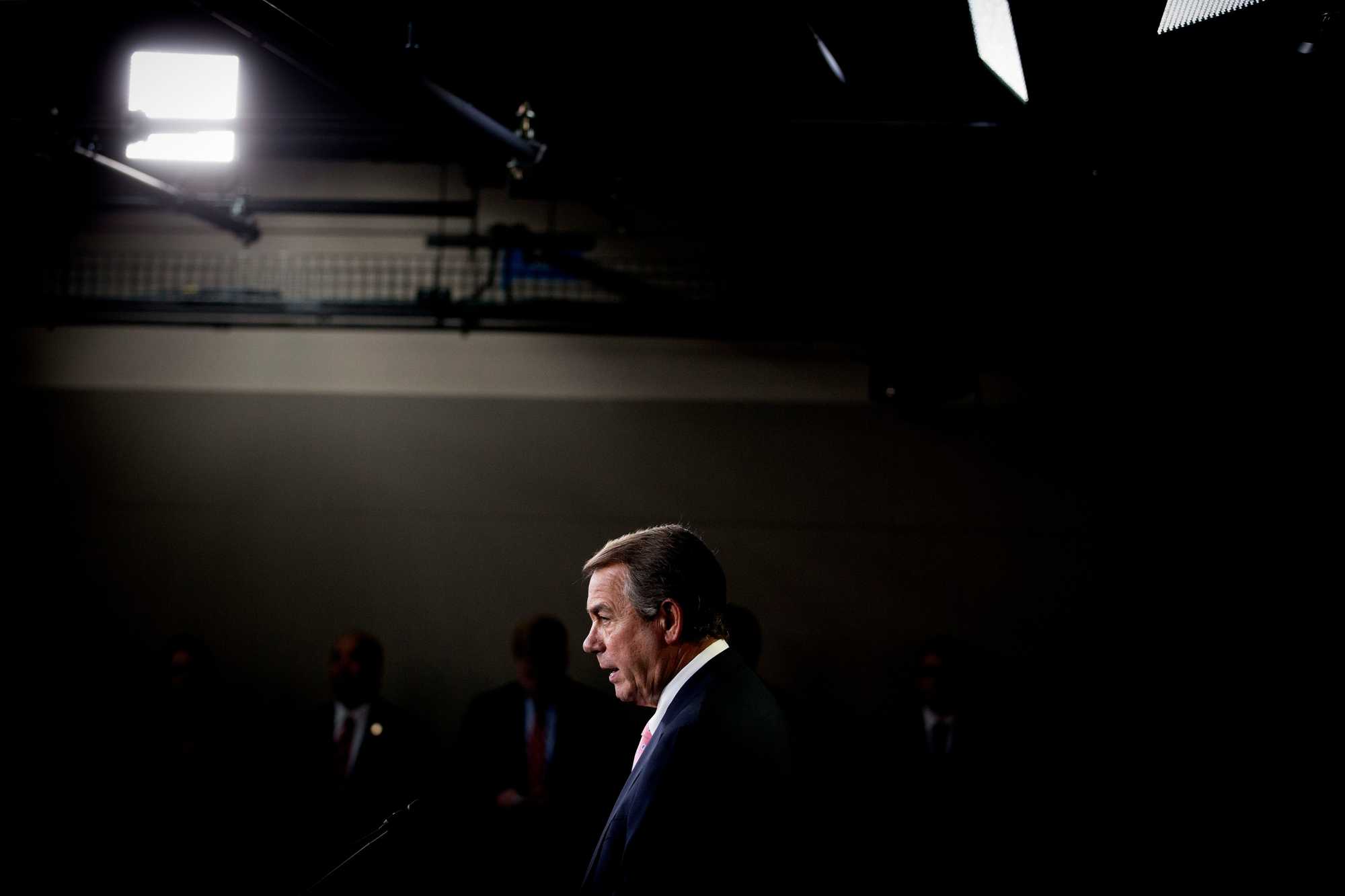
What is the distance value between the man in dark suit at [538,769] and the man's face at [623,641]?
8.67 ft

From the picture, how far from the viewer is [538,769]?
4402mm

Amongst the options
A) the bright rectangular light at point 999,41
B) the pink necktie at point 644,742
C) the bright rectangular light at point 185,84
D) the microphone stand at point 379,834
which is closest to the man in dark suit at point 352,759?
the microphone stand at point 379,834

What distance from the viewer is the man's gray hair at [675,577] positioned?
175 cm

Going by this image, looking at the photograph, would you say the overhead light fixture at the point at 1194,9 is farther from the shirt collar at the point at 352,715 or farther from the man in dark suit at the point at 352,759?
the shirt collar at the point at 352,715

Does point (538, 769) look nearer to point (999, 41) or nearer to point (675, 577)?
point (675, 577)

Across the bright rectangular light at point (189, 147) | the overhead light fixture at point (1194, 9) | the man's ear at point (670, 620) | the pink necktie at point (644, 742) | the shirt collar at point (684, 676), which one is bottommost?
the pink necktie at point (644, 742)

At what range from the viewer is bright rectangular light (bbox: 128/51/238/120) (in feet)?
15.3

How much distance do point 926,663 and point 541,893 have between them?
2156mm

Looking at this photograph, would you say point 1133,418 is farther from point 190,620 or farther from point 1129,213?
point 190,620

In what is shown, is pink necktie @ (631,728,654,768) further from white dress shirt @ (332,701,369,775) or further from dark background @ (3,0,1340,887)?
white dress shirt @ (332,701,369,775)

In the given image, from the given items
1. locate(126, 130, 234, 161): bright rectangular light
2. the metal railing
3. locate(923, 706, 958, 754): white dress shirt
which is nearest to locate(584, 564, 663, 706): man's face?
locate(923, 706, 958, 754): white dress shirt

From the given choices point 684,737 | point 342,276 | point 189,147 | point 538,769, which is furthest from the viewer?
Result: point 342,276

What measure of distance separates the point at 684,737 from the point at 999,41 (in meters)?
1.49

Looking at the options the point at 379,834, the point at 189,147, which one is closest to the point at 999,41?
the point at 379,834
